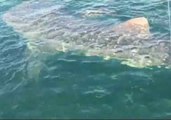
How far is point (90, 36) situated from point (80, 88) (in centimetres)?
264

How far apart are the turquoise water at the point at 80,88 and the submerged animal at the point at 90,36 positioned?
335 millimetres

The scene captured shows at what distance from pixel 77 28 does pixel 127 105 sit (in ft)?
14.1

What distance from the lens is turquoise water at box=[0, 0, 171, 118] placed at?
8.49 metres

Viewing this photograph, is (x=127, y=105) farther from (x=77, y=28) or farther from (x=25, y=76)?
(x=77, y=28)

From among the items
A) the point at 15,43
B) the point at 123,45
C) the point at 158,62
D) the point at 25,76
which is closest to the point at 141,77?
the point at 158,62

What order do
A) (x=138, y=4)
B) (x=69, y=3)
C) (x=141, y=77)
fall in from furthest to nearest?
(x=69, y=3), (x=138, y=4), (x=141, y=77)

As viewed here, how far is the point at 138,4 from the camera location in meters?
13.4

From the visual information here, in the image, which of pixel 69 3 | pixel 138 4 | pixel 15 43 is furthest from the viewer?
pixel 69 3

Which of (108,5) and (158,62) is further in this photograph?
(108,5)

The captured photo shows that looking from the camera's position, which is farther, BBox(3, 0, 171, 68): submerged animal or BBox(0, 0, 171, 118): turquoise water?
BBox(3, 0, 171, 68): submerged animal

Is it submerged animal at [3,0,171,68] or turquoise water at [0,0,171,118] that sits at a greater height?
submerged animal at [3,0,171,68]

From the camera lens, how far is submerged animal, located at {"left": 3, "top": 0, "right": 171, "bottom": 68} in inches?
409

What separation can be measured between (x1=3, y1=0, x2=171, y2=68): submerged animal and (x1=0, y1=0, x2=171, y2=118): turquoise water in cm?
33

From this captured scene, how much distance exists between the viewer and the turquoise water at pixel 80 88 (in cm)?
849
